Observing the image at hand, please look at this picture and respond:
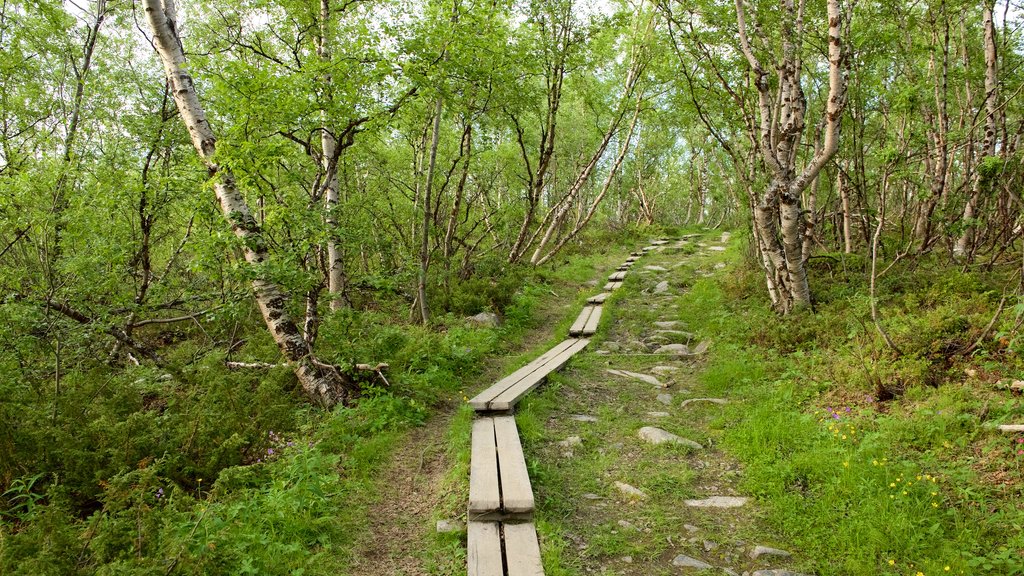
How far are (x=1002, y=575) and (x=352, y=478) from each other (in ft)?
14.8

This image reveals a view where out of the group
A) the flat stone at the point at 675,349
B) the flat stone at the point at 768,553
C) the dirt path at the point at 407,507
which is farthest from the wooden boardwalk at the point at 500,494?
the flat stone at the point at 675,349

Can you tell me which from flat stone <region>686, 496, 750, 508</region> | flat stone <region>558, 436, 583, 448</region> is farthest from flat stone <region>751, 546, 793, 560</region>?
flat stone <region>558, 436, 583, 448</region>

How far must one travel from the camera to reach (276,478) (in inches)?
168

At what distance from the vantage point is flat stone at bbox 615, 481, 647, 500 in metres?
4.11

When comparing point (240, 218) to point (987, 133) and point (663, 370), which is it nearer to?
point (663, 370)

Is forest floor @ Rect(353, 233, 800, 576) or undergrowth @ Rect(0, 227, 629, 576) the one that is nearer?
undergrowth @ Rect(0, 227, 629, 576)

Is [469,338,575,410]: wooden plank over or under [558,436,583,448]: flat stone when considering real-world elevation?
over

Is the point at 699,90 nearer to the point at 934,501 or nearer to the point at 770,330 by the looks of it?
the point at 770,330

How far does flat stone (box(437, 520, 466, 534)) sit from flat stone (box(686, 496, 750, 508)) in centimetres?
182

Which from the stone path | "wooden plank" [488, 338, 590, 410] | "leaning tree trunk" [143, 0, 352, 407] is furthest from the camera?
"wooden plank" [488, 338, 590, 410]

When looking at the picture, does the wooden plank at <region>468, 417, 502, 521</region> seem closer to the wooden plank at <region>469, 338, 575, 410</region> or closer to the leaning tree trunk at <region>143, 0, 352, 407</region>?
the wooden plank at <region>469, 338, 575, 410</region>

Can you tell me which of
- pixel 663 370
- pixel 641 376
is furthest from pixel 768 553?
pixel 663 370

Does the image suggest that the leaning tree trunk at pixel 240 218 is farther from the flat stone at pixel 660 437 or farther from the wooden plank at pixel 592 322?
the wooden plank at pixel 592 322

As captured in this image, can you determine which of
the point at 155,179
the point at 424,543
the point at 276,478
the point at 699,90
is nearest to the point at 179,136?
the point at 155,179
